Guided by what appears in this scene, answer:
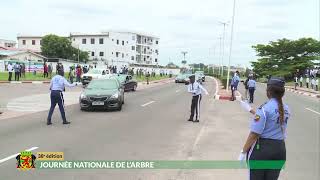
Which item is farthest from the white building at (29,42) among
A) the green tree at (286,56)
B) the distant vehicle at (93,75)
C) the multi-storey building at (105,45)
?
the distant vehicle at (93,75)

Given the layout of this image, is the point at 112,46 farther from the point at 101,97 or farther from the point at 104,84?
the point at 101,97

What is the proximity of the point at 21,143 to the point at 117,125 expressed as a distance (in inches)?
162

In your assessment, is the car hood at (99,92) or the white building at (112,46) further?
the white building at (112,46)

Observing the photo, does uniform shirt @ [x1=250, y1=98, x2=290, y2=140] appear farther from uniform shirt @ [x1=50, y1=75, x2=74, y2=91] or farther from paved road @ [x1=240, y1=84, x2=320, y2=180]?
uniform shirt @ [x1=50, y1=75, x2=74, y2=91]

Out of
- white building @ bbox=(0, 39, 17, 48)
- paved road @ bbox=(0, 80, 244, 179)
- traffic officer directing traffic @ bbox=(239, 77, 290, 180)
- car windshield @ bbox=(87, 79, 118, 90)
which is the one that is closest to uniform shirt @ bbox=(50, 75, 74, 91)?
paved road @ bbox=(0, 80, 244, 179)

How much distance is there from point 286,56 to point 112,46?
46059mm

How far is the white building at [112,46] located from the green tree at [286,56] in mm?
38301

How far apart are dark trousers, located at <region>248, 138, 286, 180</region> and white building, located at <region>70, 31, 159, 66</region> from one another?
4056 inches

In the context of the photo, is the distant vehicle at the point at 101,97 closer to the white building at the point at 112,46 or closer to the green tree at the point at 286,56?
the green tree at the point at 286,56

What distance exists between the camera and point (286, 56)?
8094cm

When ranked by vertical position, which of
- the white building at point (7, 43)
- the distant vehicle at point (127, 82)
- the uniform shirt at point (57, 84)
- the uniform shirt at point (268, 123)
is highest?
the white building at point (7, 43)

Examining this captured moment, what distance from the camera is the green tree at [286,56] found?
77188mm

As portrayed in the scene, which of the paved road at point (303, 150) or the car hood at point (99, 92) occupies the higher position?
the car hood at point (99, 92)

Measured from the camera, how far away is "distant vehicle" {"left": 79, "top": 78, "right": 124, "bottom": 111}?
58.7 feet
